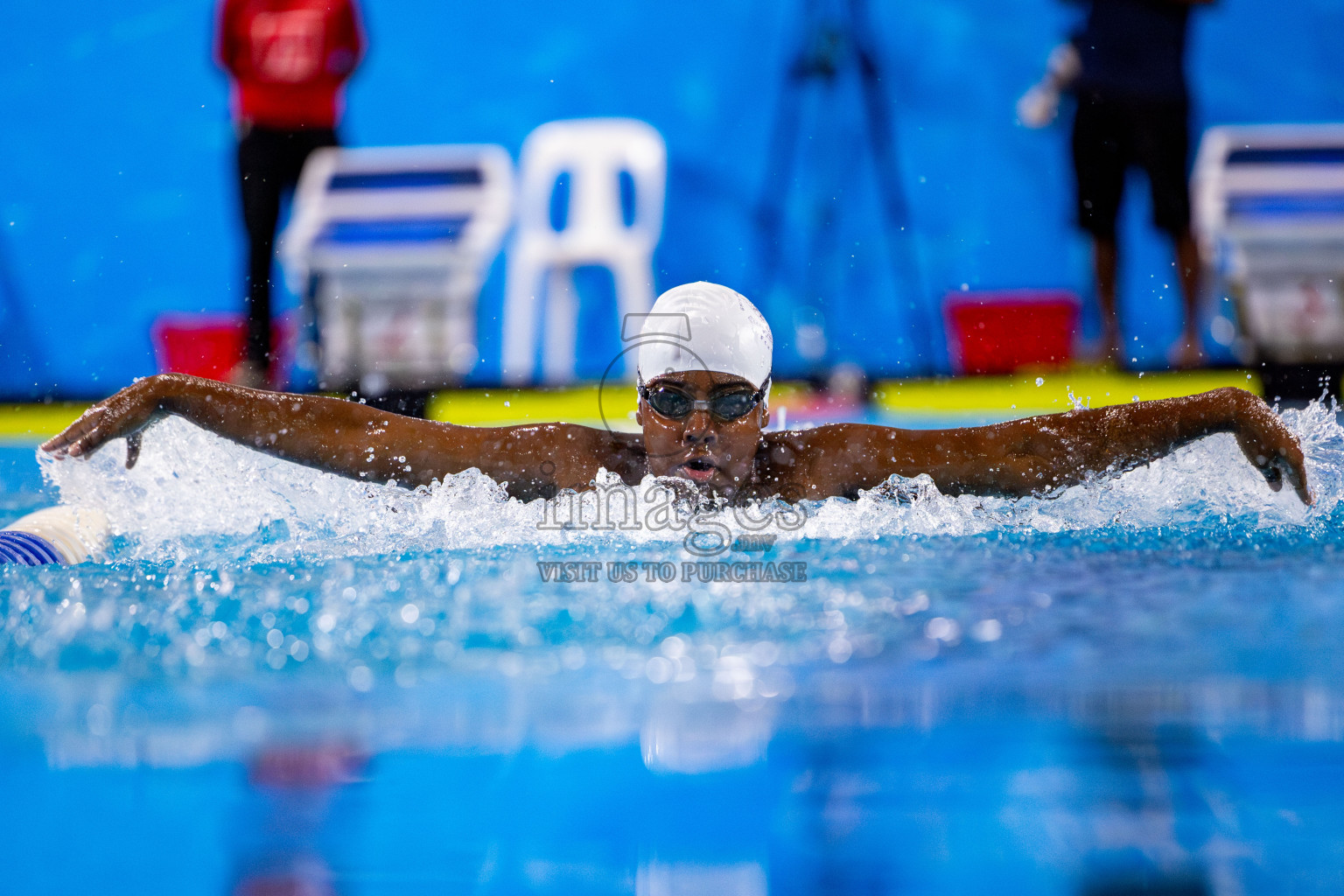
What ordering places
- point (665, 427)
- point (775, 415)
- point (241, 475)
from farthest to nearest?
1. point (775, 415)
2. point (241, 475)
3. point (665, 427)

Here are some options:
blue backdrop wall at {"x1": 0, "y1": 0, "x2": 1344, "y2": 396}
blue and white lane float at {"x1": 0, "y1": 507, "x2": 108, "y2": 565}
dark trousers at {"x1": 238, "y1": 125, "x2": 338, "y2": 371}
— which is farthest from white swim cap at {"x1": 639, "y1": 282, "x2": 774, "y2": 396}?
blue backdrop wall at {"x1": 0, "y1": 0, "x2": 1344, "y2": 396}

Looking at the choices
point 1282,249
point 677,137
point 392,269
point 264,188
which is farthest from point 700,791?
point 677,137

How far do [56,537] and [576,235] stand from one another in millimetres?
4035

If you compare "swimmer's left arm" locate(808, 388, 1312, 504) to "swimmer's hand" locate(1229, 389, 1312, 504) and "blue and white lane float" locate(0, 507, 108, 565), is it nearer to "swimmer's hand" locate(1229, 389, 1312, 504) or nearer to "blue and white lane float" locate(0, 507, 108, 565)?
"swimmer's hand" locate(1229, 389, 1312, 504)

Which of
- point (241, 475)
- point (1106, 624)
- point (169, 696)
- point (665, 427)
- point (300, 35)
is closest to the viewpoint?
point (169, 696)

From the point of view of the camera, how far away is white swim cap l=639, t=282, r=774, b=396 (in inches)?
110

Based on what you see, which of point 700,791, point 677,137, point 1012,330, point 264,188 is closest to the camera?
point 700,791

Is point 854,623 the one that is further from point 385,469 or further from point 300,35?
point 300,35

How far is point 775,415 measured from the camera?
18.8 feet

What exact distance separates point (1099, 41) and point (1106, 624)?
4.86 meters

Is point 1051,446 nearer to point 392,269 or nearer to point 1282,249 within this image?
point 1282,249

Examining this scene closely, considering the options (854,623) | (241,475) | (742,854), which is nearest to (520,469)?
(241,475)

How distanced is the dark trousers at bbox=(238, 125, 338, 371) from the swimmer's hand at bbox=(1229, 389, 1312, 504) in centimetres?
483

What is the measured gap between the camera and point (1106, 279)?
5879mm
